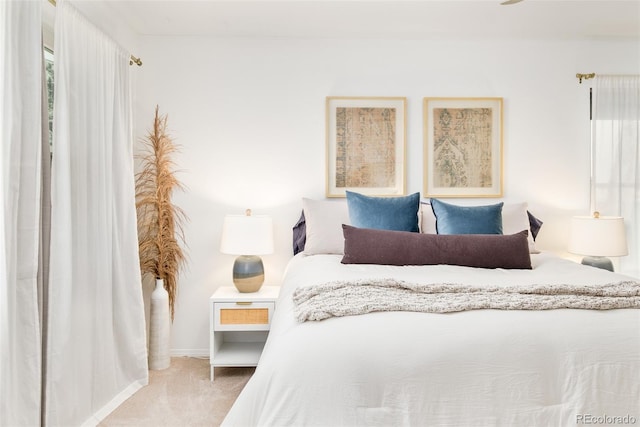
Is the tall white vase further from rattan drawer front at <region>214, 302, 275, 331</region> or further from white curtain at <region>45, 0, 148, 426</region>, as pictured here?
rattan drawer front at <region>214, 302, 275, 331</region>

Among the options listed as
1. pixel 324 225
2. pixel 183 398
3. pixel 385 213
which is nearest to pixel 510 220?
pixel 385 213

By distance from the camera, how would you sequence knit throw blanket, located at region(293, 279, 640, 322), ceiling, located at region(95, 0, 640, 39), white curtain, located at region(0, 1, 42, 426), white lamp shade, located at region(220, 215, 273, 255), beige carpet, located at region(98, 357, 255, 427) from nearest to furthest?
knit throw blanket, located at region(293, 279, 640, 322)
white curtain, located at region(0, 1, 42, 426)
beige carpet, located at region(98, 357, 255, 427)
ceiling, located at region(95, 0, 640, 39)
white lamp shade, located at region(220, 215, 273, 255)

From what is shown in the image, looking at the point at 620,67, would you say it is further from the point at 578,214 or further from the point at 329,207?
the point at 329,207

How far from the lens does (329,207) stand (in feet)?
10.8

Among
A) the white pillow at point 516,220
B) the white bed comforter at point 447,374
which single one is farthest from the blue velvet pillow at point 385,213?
the white bed comforter at point 447,374

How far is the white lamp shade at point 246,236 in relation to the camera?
3117 millimetres

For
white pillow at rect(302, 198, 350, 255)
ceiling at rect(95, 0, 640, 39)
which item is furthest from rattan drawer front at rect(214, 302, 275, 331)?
ceiling at rect(95, 0, 640, 39)

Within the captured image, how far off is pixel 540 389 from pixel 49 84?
2657 millimetres

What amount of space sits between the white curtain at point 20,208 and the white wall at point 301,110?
1.56m

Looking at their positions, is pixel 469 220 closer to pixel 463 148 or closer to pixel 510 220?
pixel 510 220

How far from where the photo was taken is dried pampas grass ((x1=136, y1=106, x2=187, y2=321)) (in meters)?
3.27

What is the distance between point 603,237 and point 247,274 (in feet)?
8.19

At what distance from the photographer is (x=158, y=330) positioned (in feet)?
10.5

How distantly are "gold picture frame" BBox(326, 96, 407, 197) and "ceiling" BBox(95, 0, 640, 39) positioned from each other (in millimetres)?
524
